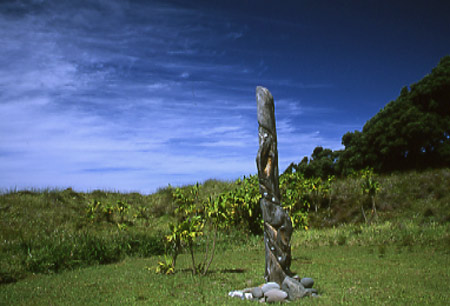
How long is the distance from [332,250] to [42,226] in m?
10.5

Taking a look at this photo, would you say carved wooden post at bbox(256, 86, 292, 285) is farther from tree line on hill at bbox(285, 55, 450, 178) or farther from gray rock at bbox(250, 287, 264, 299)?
tree line on hill at bbox(285, 55, 450, 178)

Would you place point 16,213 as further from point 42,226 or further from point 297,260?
point 297,260

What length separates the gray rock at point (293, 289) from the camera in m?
5.79

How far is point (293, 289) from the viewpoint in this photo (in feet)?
19.3

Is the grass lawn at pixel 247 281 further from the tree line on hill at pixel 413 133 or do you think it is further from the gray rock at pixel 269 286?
the tree line on hill at pixel 413 133

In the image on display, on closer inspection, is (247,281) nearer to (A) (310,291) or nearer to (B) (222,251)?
(A) (310,291)

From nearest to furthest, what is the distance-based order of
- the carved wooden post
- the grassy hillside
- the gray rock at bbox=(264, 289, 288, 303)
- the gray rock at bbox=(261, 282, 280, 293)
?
the gray rock at bbox=(264, 289, 288, 303) → the gray rock at bbox=(261, 282, 280, 293) → the grassy hillside → the carved wooden post

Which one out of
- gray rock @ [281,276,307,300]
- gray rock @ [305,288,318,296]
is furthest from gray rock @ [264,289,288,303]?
gray rock @ [305,288,318,296]

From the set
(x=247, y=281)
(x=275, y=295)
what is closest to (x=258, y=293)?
(x=275, y=295)

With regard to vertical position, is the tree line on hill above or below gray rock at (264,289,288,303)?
above

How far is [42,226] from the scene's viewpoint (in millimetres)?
12719

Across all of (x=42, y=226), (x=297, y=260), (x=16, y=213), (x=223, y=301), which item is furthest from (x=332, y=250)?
(x=16, y=213)

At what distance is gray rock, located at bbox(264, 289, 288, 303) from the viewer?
19.0ft

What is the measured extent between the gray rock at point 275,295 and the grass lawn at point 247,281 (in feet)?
1.40
